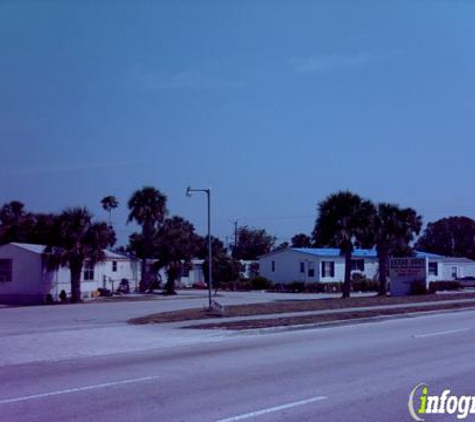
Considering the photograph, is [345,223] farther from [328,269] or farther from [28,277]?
[28,277]

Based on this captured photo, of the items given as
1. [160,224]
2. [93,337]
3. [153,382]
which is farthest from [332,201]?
[153,382]

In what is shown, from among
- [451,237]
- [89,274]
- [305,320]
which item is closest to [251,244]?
[451,237]

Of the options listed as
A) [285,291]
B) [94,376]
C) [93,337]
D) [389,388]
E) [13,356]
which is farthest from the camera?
[285,291]

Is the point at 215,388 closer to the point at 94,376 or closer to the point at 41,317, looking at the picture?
the point at 94,376

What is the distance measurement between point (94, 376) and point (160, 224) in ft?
164

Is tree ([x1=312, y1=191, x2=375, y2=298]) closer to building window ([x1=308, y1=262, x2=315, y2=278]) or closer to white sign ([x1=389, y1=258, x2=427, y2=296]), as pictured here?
white sign ([x1=389, y1=258, x2=427, y2=296])

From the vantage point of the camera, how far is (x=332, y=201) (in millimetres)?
49094

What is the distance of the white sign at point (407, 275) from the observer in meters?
48.0

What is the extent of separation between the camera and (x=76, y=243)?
153ft

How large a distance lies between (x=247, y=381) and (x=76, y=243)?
36.5m

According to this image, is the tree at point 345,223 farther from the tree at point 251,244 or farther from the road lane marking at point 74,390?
the tree at point 251,244

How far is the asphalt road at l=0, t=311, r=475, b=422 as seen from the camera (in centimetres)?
914

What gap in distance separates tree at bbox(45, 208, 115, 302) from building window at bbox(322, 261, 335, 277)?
78.1 feet

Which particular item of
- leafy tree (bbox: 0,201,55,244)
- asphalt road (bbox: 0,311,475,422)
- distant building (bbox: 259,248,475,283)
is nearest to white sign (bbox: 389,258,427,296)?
distant building (bbox: 259,248,475,283)
